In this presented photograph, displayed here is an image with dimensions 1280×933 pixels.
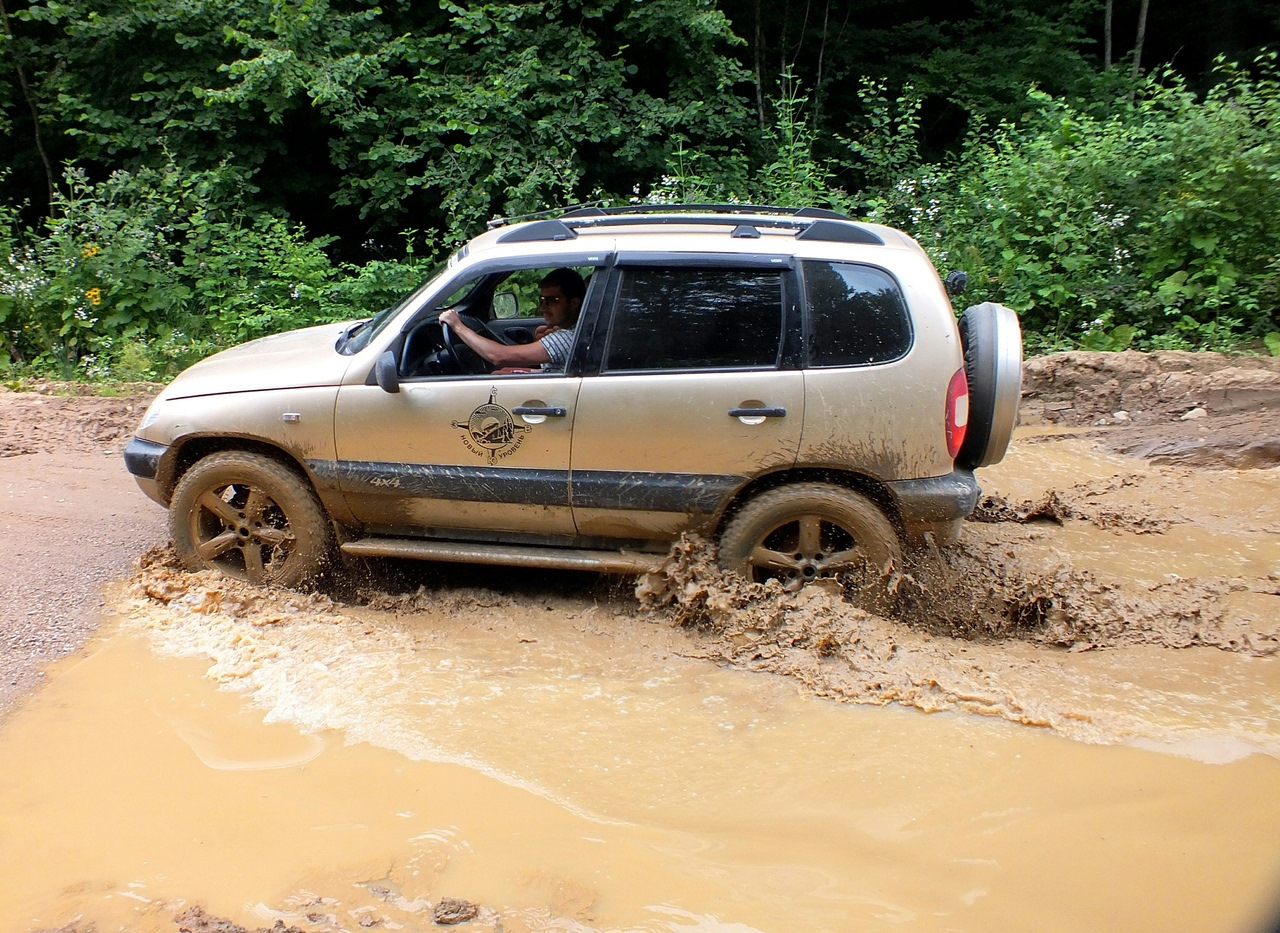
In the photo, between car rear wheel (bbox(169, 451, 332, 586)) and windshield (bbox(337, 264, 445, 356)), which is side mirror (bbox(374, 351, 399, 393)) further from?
car rear wheel (bbox(169, 451, 332, 586))

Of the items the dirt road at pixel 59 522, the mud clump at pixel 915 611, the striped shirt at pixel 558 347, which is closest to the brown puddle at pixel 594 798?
the mud clump at pixel 915 611

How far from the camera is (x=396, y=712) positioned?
12.4 feet

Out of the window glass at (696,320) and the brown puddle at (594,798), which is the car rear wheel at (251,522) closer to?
the brown puddle at (594,798)

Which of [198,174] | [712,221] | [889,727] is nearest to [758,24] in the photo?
[198,174]

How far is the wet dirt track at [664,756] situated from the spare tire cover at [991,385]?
2.10ft

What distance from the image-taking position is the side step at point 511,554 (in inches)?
174

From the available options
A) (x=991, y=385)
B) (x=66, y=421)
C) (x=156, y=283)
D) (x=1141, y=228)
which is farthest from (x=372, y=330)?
(x=1141, y=228)

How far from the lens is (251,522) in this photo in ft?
15.3

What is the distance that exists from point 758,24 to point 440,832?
486 inches

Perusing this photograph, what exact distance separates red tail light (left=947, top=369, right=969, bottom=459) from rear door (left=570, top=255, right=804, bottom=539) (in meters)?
0.63

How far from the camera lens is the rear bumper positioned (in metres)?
4.22

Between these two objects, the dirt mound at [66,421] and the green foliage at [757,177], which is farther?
the green foliage at [757,177]

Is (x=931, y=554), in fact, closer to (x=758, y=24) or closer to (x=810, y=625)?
(x=810, y=625)

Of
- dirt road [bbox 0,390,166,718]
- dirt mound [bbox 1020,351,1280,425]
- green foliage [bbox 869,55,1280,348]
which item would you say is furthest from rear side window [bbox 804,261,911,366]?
green foliage [bbox 869,55,1280,348]
